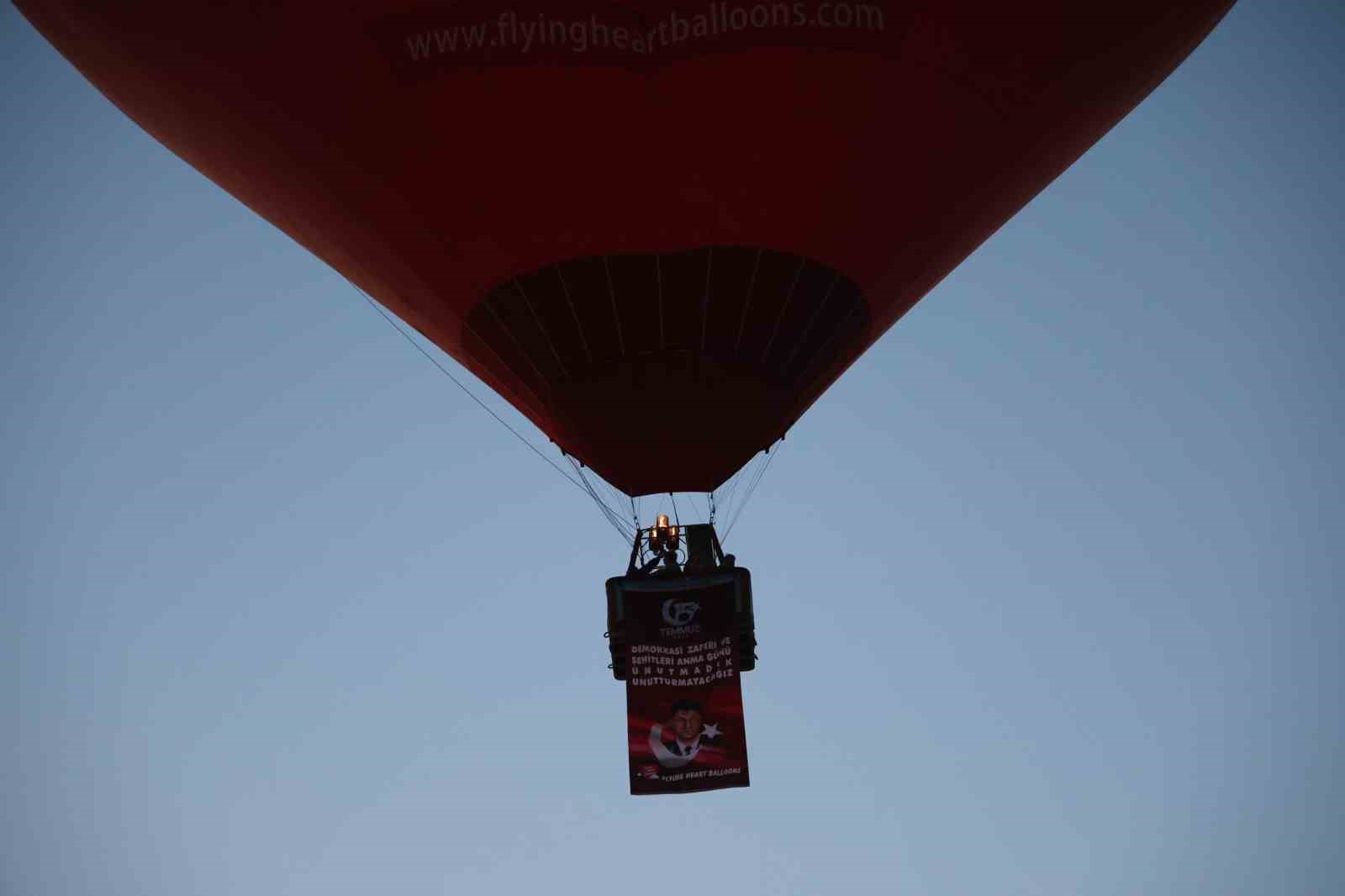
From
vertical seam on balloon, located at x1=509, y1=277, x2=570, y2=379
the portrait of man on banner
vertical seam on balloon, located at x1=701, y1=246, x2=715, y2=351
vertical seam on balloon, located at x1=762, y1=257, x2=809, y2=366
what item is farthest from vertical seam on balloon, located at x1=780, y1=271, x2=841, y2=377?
the portrait of man on banner

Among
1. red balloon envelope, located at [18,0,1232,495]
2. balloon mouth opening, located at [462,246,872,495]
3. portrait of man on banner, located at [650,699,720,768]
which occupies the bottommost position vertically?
portrait of man on banner, located at [650,699,720,768]

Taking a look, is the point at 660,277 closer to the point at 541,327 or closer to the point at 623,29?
the point at 541,327

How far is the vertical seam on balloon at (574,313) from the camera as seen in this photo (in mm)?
8680

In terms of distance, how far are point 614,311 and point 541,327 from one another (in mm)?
496

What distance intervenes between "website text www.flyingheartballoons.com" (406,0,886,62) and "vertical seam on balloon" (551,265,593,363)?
1.43 m

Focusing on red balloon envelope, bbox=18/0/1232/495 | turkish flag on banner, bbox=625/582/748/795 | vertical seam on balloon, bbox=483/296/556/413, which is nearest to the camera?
red balloon envelope, bbox=18/0/1232/495

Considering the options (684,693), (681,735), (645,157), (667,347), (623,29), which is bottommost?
(681,735)

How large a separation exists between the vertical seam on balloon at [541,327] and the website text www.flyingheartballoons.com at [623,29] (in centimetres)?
154

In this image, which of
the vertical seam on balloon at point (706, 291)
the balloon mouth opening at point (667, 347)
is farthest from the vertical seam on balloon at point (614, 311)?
the vertical seam on balloon at point (706, 291)

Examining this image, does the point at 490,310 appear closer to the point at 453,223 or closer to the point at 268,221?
the point at 453,223

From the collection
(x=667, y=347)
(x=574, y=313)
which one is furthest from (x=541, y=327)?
(x=667, y=347)

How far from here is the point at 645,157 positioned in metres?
8.17

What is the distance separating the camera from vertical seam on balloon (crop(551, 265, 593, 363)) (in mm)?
8680

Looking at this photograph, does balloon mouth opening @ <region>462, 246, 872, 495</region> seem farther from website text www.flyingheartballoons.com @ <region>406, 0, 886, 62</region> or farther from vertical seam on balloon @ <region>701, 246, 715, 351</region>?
website text www.flyingheartballoons.com @ <region>406, 0, 886, 62</region>
